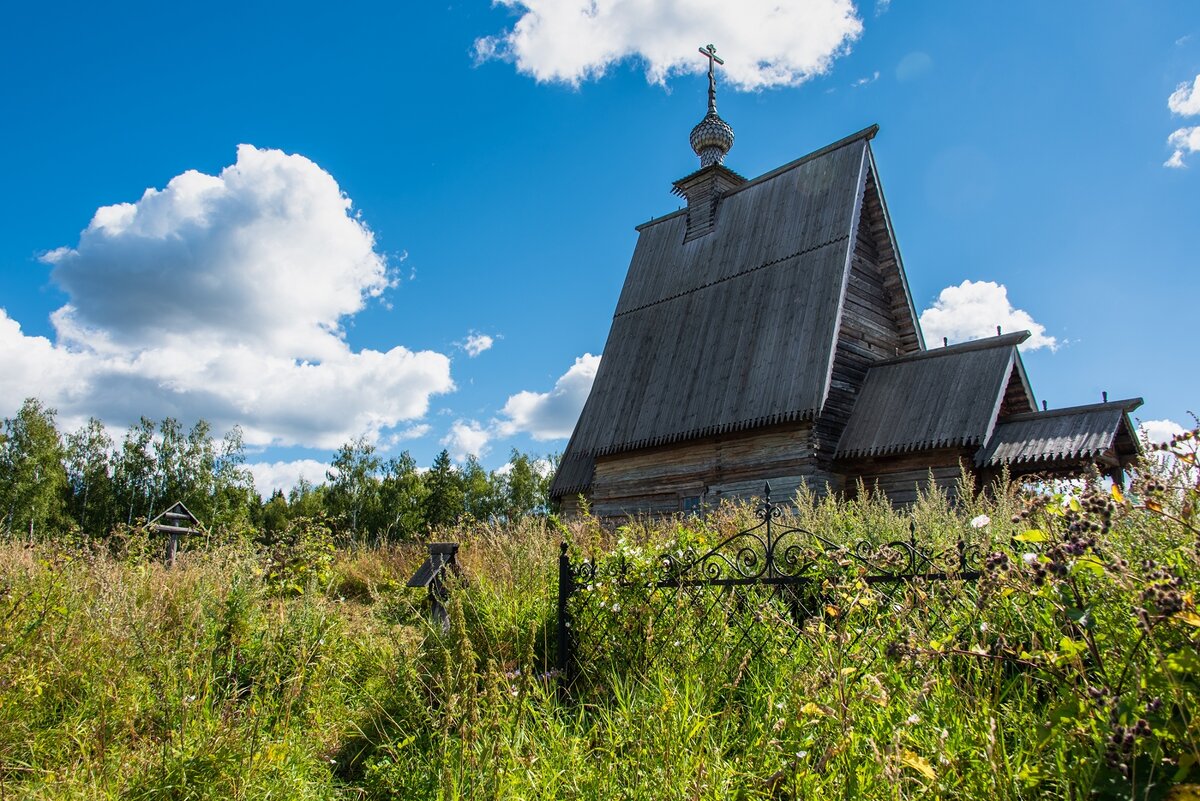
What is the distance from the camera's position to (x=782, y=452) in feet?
41.9

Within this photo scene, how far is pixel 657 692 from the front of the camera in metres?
3.62

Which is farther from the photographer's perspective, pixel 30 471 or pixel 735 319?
pixel 30 471

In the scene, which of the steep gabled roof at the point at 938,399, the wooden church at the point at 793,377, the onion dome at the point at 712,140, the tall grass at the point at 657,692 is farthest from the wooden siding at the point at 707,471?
the onion dome at the point at 712,140

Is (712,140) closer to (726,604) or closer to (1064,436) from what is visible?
(1064,436)

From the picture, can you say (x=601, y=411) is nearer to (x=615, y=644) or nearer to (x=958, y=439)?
(x=958, y=439)

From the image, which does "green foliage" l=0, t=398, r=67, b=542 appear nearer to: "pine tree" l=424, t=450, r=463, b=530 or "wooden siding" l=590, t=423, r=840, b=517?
"pine tree" l=424, t=450, r=463, b=530

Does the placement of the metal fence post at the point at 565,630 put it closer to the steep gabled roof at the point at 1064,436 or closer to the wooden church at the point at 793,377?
the wooden church at the point at 793,377

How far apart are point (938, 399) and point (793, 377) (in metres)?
2.38

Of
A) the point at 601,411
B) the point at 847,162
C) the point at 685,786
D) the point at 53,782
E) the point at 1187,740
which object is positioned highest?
the point at 847,162

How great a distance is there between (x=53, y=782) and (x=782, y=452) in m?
11.1

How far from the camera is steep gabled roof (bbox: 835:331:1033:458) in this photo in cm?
1129

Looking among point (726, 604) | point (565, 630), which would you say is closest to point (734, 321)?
point (726, 604)

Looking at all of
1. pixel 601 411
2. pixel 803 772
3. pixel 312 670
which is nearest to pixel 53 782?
pixel 312 670

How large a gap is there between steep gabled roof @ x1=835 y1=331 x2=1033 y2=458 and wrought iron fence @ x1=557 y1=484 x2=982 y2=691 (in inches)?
287
